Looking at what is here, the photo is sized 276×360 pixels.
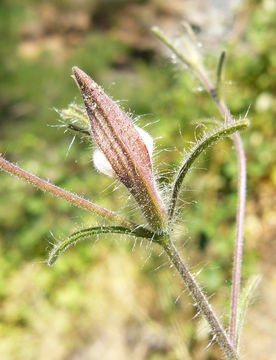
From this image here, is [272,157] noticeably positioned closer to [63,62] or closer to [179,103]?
[179,103]

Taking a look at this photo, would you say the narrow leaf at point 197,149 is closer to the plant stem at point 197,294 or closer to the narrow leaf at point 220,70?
the plant stem at point 197,294

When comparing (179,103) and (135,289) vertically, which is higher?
(179,103)

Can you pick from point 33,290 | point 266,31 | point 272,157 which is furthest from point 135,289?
point 266,31

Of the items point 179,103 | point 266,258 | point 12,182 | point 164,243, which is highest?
point 12,182

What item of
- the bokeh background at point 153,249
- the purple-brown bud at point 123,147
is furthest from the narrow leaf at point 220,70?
the bokeh background at point 153,249

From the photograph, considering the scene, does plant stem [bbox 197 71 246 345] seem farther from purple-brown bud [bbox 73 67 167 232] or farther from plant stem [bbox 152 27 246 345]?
purple-brown bud [bbox 73 67 167 232]

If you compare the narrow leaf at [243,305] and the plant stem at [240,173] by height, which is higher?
the plant stem at [240,173]
